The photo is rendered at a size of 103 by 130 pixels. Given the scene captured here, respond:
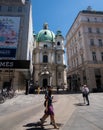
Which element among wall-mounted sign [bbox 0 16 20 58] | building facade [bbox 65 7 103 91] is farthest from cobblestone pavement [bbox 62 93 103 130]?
building facade [bbox 65 7 103 91]

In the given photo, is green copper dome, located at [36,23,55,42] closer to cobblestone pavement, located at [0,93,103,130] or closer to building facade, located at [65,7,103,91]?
building facade, located at [65,7,103,91]

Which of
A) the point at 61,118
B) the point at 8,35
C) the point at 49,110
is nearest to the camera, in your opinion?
the point at 49,110

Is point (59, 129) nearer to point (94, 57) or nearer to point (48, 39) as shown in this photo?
point (94, 57)

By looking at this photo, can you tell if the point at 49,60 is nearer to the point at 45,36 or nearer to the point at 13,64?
the point at 45,36

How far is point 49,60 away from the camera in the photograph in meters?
50.2

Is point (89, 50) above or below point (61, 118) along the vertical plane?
above

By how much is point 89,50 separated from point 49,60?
65.9 ft

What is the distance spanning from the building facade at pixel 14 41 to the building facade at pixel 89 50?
13805mm

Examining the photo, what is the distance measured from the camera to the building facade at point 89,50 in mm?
30875

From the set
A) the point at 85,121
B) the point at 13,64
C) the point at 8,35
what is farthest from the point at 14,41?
the point at 85,121

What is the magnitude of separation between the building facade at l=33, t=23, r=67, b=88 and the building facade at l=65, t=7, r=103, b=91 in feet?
32.3

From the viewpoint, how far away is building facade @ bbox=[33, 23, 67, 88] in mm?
46719

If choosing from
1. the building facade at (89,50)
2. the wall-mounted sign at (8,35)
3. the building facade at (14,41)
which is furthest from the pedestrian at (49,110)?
the building facade at (89,50)

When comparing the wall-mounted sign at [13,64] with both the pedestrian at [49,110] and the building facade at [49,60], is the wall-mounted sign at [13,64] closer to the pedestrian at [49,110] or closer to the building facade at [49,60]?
the pedestrian at [49,110]
